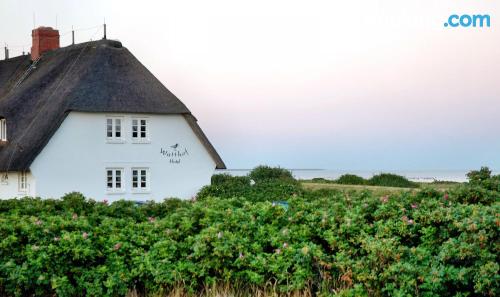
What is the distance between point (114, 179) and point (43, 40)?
11922mm

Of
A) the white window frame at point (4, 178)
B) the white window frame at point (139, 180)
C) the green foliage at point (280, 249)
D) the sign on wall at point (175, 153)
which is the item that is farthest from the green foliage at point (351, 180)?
the green foliage at point (280, 249)

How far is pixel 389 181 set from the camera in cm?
3700

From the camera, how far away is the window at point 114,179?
32103 millimetres

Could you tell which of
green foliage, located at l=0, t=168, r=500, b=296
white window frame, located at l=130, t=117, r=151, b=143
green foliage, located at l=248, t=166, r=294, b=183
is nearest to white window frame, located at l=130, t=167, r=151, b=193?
white window frame, located at l=130, t=117, r=151, b=143

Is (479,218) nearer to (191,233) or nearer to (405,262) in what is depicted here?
(405,262)

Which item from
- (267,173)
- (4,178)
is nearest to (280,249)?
(4,178)

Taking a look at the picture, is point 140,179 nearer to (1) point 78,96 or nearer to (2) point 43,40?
(1) point 78,96

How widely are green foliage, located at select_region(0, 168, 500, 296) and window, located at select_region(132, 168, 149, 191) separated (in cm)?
2460

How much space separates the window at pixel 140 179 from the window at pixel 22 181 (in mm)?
4640

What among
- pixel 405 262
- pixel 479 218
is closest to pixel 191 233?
pixel 405 262

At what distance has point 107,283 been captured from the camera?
23.9 ft

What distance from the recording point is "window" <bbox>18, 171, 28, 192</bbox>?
1239 inches

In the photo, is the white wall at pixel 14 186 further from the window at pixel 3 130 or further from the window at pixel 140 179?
the window at pixel 140 179

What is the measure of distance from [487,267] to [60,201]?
5770 millimetres
